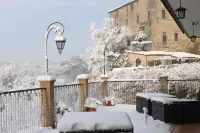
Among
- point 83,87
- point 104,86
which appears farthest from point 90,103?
point 104,86

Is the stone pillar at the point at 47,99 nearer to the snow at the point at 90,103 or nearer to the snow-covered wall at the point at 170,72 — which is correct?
the snow at the point at 90,103

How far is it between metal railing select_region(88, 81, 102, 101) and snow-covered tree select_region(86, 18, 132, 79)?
25.0 meters

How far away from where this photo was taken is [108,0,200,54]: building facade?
45.2m

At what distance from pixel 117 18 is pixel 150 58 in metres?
17.9

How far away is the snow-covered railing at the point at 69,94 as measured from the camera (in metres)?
10.1

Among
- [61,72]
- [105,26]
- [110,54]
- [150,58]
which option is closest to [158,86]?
[150,58]

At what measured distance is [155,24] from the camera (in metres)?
47.4

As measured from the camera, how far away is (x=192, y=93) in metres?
17.6

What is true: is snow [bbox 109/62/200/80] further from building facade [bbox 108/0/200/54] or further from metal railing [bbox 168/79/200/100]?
building facade [bbox 108/0/200/54]

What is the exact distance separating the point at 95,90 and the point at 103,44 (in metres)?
27.5

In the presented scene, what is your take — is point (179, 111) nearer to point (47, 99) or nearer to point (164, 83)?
point (47, 99)

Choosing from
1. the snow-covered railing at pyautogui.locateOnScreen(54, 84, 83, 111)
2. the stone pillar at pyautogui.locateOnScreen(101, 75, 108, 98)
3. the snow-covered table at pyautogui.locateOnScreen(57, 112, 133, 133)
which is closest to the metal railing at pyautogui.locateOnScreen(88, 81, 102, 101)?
the stone pillar at pyautogui.locateOnScreen(101, 75, 108, 98)

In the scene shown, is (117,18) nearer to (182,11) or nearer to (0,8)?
(0,8)

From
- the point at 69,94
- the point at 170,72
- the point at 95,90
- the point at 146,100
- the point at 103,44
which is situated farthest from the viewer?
the point at 103,44
